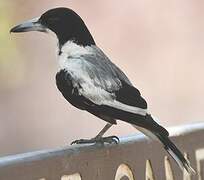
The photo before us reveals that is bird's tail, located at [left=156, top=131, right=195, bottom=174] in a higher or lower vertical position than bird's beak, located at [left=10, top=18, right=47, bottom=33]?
lower

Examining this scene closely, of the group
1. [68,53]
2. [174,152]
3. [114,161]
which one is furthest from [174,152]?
[68,53]

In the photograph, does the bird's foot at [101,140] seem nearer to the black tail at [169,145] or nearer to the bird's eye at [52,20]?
the black tail at [169,145]

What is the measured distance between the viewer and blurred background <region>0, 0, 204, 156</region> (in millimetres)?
1086

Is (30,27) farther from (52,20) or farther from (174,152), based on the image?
(174,152)

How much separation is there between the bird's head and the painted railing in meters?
0.16

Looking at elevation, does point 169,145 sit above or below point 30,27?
below

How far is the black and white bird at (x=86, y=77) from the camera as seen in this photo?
1042 millimetres

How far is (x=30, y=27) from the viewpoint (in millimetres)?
1055

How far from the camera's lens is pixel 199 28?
1385 mm

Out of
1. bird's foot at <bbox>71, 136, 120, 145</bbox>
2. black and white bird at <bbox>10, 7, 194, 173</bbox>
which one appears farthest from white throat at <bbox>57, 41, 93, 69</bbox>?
bird's foot at <bbox>71, 136, 120, 145</bbox>

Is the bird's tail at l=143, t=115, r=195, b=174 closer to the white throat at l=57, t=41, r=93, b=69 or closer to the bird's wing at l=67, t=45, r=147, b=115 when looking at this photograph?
the bird's wing at l=67, t=45, r=147, b=115

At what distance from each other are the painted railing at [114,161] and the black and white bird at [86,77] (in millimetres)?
30

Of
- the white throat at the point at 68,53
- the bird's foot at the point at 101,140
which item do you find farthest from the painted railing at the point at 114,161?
the white throat at the point at 68,53

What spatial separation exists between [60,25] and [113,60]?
189 millimetres
